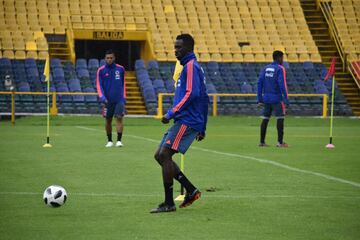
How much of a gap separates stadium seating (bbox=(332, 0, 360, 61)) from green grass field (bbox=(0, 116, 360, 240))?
21.5m

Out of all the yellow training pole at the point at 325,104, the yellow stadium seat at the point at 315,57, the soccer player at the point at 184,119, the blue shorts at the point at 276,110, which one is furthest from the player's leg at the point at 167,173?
the yellow stadium seat at the point at 315,57

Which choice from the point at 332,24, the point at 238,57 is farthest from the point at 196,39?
the point at 332,24

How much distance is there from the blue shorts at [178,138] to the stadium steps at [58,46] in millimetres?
31269

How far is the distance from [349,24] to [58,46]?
14.8 metres

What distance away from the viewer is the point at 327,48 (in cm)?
4588

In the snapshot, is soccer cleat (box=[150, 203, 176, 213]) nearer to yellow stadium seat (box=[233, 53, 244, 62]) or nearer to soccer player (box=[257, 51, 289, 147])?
soccer player (box=[257, 51, 289, 147])

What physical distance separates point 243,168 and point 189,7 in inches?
1196

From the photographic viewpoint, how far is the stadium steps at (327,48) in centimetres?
4181

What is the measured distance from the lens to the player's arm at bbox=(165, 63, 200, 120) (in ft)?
34.8

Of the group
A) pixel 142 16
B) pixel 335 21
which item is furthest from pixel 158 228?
pixel 335 21

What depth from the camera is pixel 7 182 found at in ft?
43.8

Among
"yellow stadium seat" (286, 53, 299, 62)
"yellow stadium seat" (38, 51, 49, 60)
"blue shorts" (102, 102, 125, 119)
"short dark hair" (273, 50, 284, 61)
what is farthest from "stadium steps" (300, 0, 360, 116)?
"blue shorts" (102, 102, 125, 119)

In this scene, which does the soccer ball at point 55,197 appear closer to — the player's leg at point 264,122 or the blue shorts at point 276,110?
the player's leg at point 264,122

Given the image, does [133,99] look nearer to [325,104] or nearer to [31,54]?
[31,54]
